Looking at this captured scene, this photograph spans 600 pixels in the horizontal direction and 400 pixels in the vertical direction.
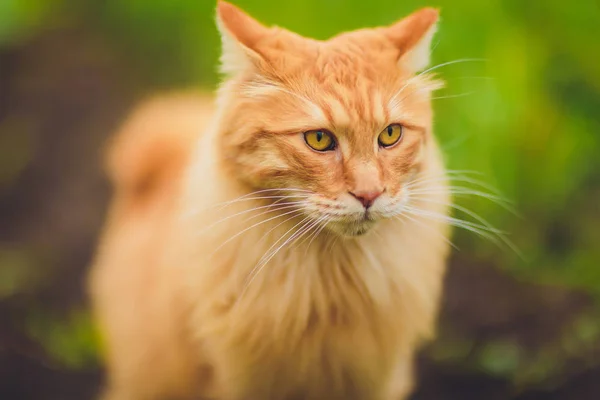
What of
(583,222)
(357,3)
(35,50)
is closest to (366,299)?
(357,3)

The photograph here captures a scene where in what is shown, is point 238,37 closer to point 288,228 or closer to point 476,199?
point 288,228

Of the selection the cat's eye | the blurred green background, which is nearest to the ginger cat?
the cat's eye

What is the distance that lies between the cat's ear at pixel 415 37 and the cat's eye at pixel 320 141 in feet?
0.74

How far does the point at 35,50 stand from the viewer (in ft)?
10.9

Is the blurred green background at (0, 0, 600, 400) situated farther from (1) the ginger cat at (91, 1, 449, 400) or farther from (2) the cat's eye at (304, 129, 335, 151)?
(2) the cat's eye at (304, 129, 335, 151)

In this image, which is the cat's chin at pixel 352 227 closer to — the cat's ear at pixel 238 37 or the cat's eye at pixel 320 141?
the cat's eye at pixel 320 141

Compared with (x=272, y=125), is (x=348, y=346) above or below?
below

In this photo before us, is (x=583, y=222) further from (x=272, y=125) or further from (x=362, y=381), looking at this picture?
(x=272, y=125)

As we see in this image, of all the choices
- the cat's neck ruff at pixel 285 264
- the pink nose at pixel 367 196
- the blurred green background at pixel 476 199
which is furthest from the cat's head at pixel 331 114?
the blurred green background at pixel 476 199

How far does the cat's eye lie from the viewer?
1.32 m

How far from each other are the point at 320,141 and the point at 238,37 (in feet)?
0.87

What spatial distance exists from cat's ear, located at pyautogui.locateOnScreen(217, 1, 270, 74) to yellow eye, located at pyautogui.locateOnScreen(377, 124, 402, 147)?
29 cm

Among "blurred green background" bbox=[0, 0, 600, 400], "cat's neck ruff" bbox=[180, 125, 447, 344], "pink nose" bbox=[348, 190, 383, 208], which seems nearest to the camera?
"pink nose" bbox=[348, 190, 383, 208]

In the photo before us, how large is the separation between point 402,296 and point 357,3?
836 millimetres
